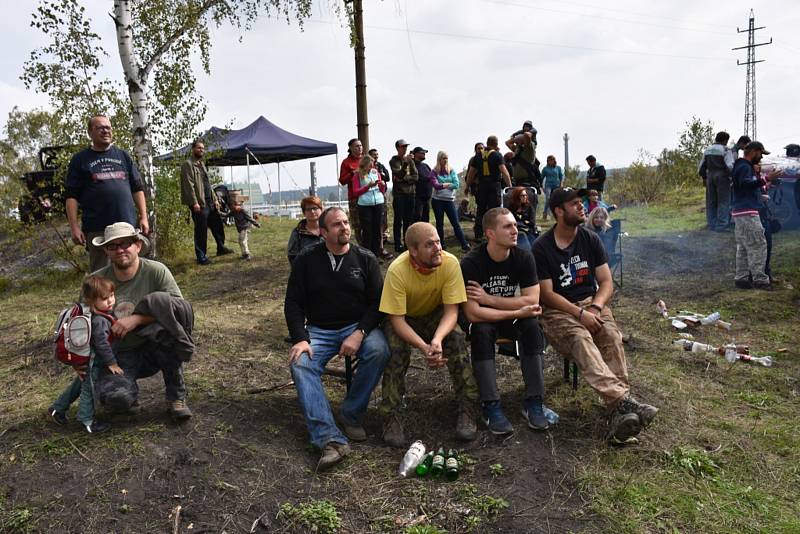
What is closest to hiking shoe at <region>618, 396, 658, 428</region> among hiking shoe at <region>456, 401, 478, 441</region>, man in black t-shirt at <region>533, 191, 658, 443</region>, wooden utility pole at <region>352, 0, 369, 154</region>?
man in black t-shirt at <region>533, 191, 658, 443</region>

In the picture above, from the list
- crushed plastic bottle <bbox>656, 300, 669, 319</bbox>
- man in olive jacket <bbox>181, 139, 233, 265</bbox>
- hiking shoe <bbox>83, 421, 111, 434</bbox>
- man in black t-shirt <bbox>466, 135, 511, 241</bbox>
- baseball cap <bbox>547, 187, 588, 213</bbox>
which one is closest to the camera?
hiking shoe <bbox>83, 421, 111, 434</bbox>

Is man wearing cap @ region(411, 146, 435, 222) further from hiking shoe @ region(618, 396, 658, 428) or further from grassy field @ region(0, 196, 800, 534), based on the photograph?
hiking shoe @ region(618, 396, 658, 428)

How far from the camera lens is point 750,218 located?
7562 millimetres

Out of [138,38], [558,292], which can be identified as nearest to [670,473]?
[558,292]

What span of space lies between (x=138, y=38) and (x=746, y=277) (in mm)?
9415

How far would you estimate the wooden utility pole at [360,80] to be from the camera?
9484 millimetres

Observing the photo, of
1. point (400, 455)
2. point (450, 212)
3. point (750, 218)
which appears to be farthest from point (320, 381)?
point (450, 212)

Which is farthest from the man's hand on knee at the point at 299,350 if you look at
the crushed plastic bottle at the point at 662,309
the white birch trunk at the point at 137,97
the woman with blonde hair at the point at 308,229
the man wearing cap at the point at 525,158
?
the man wearing cap at the point at 525,158

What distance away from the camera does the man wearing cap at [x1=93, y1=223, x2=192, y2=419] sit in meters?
3.59

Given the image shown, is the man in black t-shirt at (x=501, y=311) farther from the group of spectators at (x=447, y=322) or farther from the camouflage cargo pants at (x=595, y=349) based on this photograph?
the camouflage cargo pants at (x=595, y=349)

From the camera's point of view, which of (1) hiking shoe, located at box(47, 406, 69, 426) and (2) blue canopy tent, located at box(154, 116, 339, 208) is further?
(2) blue canopy tent, located at box(154, 116, 339, 208)

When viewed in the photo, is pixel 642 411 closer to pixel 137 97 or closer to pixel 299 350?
pixel 299 350

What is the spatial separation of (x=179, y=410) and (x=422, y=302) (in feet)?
5.41

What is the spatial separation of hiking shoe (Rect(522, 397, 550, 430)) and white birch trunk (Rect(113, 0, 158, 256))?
656 cm
